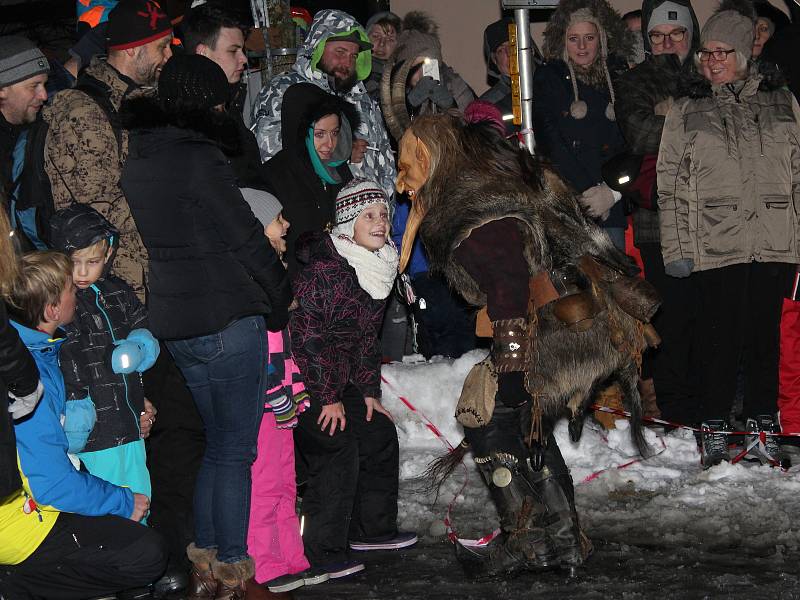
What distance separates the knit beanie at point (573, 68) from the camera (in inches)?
273

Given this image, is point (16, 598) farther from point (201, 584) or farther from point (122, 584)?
point (201, 584)

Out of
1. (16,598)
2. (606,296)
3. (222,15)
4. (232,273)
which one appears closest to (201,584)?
(16,598)

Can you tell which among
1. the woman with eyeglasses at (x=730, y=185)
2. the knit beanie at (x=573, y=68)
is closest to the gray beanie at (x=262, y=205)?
the woman with eyeglasses at (x=730, y=185)

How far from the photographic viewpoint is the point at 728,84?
632cm

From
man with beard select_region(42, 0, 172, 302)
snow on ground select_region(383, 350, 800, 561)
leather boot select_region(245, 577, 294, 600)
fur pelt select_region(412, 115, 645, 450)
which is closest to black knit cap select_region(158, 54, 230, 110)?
man with beard select_region(42, 0, 172, 302)

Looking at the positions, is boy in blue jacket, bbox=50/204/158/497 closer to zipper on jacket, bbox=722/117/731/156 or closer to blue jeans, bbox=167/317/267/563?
blue jeans, bbox=167/317/267/563

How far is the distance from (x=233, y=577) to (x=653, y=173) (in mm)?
3558

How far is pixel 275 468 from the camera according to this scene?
16.1ft

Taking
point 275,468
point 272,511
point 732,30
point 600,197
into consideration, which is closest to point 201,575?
point 272,511

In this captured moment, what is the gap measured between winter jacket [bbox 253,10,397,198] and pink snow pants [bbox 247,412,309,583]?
191 centimetres

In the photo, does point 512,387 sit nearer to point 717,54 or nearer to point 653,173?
point 653,173

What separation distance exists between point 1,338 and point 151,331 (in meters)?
1.24

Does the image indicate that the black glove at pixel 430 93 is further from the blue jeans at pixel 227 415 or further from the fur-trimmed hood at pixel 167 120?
the blue jeans at pixel 227 415

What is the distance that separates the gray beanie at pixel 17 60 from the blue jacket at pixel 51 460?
169 cm
